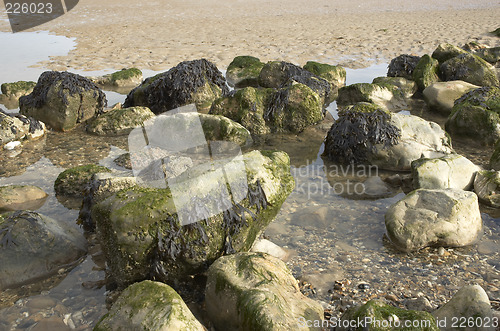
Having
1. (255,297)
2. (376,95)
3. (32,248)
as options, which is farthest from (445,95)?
(32,248)

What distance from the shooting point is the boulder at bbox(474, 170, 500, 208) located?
5164 mm

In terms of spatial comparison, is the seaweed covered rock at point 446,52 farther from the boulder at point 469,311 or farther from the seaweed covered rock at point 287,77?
the boulder at point 469,311

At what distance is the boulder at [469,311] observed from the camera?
3123mm

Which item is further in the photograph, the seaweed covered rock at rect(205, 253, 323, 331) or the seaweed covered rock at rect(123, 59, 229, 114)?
the seaweed covered rock at rect(123, 59, 229, 114)

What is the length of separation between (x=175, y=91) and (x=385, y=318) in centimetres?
688

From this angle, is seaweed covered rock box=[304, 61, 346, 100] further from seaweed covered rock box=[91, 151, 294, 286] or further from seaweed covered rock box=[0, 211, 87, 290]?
seaweed covered rock box=[0, 211, 87, 290]

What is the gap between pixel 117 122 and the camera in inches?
304

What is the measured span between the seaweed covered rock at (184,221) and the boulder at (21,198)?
1.81m

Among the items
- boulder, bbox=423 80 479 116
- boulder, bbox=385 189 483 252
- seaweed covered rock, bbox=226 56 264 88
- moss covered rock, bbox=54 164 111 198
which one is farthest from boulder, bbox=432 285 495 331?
seaweed covered rock, bbox=226 56 264 88

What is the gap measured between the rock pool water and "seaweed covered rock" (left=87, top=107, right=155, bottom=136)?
4.17 ft

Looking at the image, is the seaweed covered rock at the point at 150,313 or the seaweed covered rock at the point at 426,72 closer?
the seaweed covered rock at the point at 150,313

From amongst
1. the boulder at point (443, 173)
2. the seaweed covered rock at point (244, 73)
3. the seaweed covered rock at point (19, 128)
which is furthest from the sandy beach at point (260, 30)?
the boulder at point (443, 173)

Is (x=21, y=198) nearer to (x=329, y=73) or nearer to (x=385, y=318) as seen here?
(x=385, y=318)

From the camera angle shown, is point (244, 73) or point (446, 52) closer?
point (446, 52)
